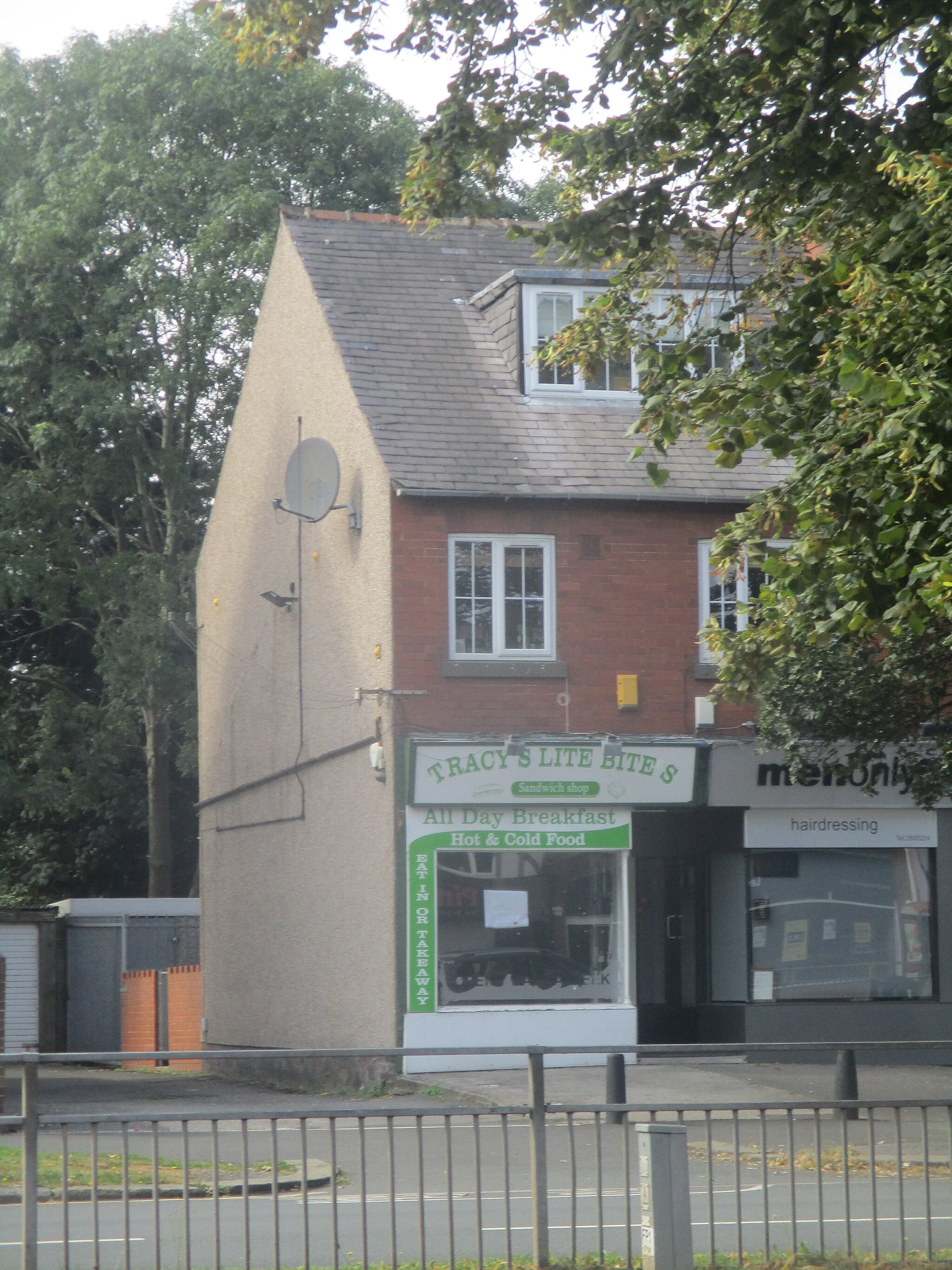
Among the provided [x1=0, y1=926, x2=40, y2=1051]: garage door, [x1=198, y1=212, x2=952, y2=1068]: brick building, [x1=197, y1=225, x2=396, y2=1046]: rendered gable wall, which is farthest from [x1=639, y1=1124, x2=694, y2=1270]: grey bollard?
[x1=0, y1=926, x2=40, y2=1051]: garage door

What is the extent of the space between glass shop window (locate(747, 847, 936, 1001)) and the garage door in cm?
1525

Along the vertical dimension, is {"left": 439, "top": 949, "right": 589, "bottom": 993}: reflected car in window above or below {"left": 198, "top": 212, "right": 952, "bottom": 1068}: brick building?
below

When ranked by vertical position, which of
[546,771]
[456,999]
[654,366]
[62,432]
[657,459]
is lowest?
[456,999]

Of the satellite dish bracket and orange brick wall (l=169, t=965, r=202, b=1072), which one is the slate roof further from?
orange brick wall (l=169, t=965, r=202, b=1072)

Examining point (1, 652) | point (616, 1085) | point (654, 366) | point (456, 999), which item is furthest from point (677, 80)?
point (1, 652)

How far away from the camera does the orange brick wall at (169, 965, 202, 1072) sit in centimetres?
2894

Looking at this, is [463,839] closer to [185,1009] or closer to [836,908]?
[836,908]

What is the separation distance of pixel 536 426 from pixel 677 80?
9.75 metres

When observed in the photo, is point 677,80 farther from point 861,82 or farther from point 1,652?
point 1,652

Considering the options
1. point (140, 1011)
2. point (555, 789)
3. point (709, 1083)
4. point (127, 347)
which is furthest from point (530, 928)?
point (127, 347)

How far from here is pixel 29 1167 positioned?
7.55m

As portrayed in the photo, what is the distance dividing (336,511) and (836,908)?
7693 mm

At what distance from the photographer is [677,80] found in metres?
11.5

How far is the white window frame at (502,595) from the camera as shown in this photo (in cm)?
2002
